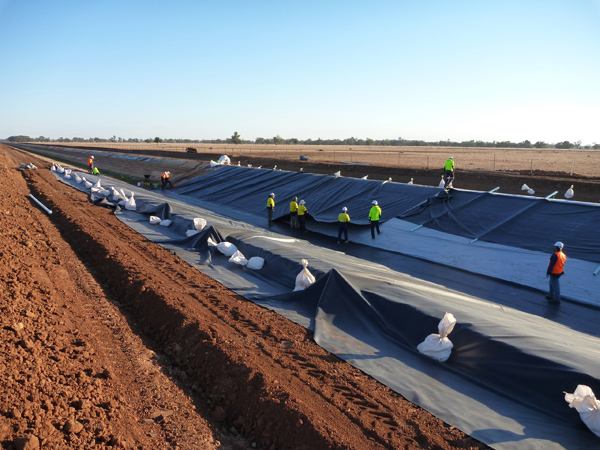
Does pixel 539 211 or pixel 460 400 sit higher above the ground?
pixel 539 211

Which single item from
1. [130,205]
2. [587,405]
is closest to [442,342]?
[587,405]

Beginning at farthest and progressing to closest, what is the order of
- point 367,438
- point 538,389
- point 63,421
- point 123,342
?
point 123,342 → point 538,389 → point 367,438 → point 63,421

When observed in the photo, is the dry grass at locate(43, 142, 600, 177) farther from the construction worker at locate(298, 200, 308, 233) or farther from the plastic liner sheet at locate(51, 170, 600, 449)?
the plastic liner sheet at locate(51, 170, 600, 449)

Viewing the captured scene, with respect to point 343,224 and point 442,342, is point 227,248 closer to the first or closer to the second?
point 343,224

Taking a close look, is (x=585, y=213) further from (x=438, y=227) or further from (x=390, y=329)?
(x=390, y=329)

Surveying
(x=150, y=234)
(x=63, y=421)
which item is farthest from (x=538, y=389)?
(x=150, y=234)

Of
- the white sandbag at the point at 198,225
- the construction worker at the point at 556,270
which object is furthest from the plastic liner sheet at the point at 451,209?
the white sandbag at the point at 198,225

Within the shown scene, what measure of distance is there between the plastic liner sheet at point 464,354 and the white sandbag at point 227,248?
2.34m

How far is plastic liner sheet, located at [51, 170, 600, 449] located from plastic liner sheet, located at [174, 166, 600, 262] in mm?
4963

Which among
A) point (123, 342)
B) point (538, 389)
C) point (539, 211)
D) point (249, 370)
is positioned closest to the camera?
point (538, 389)

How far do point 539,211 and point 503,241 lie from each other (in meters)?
1.55

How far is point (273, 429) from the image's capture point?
16.5 ft

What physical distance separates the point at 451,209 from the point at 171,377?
37.2ft

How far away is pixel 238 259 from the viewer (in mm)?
11273
